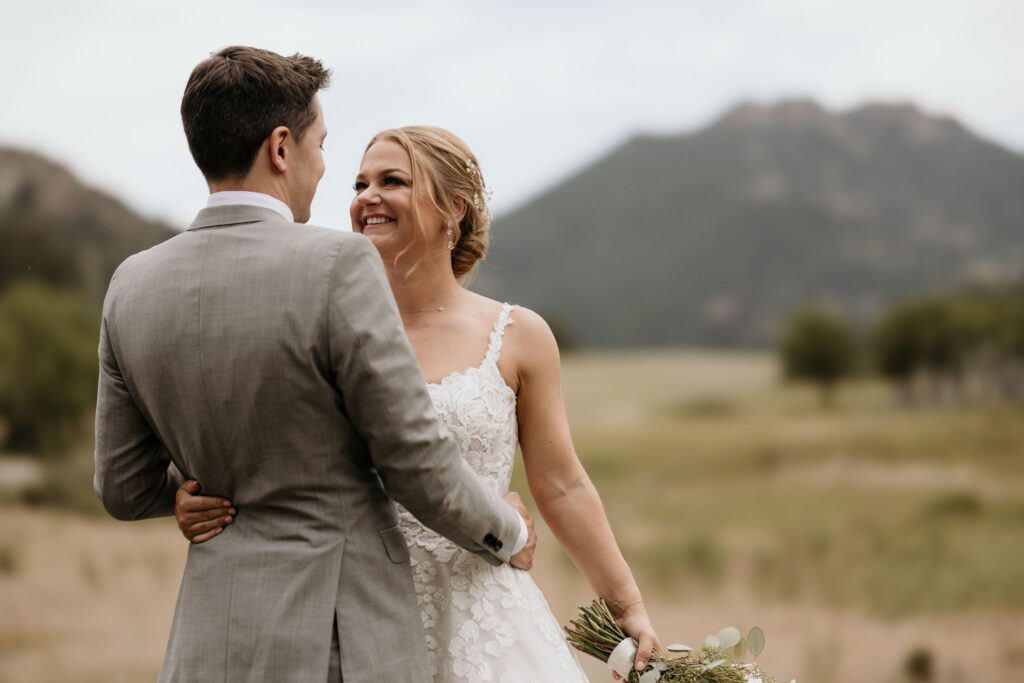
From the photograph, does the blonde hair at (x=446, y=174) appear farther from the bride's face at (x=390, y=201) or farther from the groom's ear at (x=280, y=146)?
the groom's ear at (x=280, y=146)

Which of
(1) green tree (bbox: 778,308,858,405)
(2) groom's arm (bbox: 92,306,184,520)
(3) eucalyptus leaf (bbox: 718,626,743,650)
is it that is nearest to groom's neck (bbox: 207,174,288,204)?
(2) groom's arm (bbox: 92,306,184,520)

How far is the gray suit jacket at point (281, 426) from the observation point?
1.69 metres

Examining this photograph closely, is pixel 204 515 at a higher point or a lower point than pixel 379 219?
lower

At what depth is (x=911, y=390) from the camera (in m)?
Answer: 18.3

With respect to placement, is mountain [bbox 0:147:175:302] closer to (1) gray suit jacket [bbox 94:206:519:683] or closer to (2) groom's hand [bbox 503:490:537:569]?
(2) groom's hand [bbox 503:490:537:569]

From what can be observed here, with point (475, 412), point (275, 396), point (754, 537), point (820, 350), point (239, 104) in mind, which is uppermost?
point (239, 104)

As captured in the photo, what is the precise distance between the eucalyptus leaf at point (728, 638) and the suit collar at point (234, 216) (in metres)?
1.62

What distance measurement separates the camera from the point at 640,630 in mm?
2475

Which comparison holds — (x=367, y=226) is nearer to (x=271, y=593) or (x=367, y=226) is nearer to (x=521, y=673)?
(x=271, y=593)

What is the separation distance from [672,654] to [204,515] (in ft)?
4.45

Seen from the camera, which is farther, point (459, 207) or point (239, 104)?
point (459, 207)

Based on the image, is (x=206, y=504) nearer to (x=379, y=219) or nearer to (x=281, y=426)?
(x=281, y=426)

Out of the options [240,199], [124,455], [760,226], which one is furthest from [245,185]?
[760,226]

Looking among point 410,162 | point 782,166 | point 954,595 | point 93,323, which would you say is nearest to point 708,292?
point 782,166
